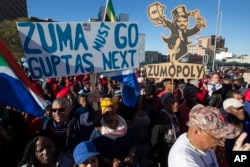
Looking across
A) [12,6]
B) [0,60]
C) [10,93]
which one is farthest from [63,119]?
[12,6]

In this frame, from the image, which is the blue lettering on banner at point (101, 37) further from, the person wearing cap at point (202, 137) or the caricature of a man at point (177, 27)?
the caricature of a man at point (177, 27)

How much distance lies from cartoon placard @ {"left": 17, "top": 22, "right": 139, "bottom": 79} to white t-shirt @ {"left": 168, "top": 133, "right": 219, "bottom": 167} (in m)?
1.43

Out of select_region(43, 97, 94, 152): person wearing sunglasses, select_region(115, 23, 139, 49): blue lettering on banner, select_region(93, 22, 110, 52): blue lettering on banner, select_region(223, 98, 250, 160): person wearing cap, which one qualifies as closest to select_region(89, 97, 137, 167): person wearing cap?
select_region(43, 97, 94, 152): person wearing sunglasses

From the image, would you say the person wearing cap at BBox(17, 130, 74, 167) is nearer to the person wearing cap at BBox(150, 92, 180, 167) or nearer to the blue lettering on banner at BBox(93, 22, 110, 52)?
the blue lettering on banner at BBox(93, 22, 110, 52)

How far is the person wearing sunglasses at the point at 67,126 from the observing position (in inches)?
107

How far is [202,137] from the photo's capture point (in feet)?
5.85

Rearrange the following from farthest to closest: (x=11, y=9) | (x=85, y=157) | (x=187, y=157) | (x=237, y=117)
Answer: (x=11, y=9) → (x=237, y=117) → (x=85, y=157) → (x=187, y=157)

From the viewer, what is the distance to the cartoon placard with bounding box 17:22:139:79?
2.59 metres

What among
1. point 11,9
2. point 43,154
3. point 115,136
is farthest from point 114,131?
point 11,9

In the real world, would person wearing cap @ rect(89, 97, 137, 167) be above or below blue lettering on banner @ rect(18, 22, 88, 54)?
below

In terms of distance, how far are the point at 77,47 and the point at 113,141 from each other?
1073 mm

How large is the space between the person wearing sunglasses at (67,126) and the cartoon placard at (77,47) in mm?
409

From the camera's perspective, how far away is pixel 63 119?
2895 mm

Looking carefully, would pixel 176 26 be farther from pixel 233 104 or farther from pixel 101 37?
pixel 101 37
